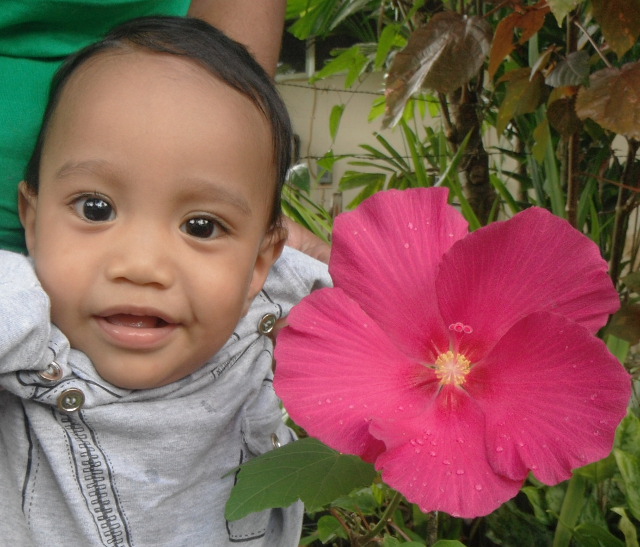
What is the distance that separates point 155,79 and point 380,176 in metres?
1.49

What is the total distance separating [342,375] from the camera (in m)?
0.43

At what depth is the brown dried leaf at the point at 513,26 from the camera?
0.97 metres

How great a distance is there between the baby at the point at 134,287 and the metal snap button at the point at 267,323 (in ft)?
0.23

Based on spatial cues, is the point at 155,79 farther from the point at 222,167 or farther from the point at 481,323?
the point at 481,323

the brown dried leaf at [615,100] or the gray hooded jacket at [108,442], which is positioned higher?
the brown dried leaf at [615,100]

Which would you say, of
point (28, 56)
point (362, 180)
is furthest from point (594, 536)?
point (362, 180)

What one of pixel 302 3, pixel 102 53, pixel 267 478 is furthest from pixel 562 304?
pixel 302 3

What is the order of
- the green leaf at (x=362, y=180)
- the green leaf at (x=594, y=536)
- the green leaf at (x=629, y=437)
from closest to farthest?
the green leaf at (x=594, y=536) < the green leaf at (x=629, y=437) < the green leaf at (x=362, y=180)

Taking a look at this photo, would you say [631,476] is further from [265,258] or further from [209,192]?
[209,192]

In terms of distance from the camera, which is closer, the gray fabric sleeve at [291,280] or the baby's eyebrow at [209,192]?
the baby's eyebrow at [209,192]

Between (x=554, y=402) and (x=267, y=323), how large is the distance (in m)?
0.43

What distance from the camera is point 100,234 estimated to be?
1.96 ft

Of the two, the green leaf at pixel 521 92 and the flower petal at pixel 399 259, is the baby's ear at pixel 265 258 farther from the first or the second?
the green leaf at pixel 521 92

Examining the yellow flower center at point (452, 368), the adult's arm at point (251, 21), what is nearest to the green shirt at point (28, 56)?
the adult's arm at point (251, 21)
